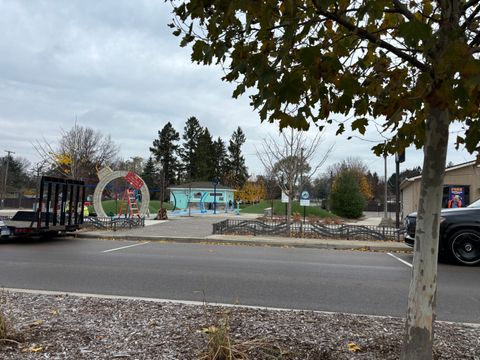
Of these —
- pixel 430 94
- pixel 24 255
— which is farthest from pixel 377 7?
pixel 24 255

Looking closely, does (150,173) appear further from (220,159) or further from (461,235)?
(461,235)

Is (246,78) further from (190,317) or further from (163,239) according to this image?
(163,239)

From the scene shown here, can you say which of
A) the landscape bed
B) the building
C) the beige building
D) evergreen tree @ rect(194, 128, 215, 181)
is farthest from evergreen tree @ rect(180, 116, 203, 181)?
the landscape bed

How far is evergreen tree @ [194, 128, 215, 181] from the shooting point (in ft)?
258

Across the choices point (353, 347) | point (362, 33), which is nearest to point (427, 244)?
point (353, 347)

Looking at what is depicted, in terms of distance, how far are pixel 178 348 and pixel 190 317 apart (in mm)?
1034

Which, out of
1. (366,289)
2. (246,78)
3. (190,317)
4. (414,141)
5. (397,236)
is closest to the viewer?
(246,78)

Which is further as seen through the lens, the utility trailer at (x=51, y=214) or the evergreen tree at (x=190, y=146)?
the evergreen tree at (x=190, y=146)

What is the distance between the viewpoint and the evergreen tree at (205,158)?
78688mm

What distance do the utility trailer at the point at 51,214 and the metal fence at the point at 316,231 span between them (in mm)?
5634

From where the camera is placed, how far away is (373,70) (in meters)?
3.52

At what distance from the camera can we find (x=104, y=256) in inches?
433

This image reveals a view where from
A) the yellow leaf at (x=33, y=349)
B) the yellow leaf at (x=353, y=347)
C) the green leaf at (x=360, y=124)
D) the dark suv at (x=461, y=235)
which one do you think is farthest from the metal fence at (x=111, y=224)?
the green leaf at (x=360, y=124)

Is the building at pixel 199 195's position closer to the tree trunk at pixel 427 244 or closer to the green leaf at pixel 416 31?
the tree trunk at pixel 427 244
